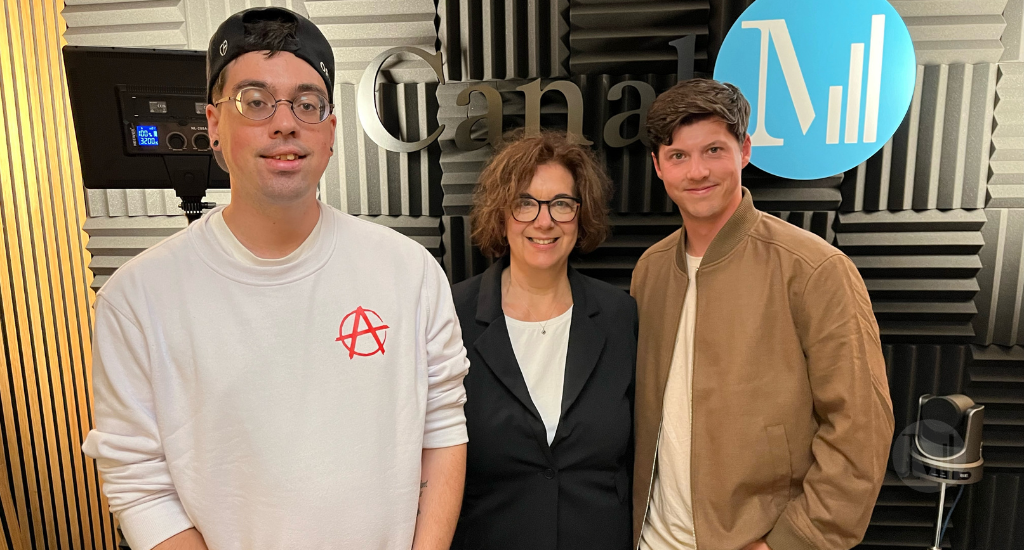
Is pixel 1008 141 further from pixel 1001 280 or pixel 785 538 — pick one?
pixel 785 538

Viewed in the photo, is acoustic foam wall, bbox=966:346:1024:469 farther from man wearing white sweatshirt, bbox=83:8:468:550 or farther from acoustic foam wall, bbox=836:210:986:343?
man wearing white sweatshirt, bbox=83:8:468:550

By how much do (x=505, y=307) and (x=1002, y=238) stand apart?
2352 mm

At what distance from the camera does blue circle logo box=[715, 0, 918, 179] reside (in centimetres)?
259

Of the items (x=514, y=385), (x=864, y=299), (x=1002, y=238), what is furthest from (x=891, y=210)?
(x=514, y=385)

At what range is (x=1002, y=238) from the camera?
2754 millimetres

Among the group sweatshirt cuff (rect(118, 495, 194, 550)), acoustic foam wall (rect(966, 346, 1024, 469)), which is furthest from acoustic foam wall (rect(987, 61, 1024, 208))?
sweatshirt cuff (rect(118, 495, 194, 550))

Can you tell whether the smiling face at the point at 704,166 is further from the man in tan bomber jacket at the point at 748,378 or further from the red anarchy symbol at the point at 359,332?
the red anarchy symbol at the point at 359,332

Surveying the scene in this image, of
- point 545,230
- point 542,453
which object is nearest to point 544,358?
point 542,453

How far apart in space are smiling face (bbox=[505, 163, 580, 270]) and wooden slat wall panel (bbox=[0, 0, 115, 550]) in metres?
2.59

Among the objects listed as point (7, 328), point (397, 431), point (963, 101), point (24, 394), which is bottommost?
point (24, 394)

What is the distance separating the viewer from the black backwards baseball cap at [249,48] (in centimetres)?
124

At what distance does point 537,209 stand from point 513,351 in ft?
1.44

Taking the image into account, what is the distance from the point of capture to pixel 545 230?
1.89 m

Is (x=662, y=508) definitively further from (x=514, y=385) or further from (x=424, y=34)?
(x=424, y=34)
